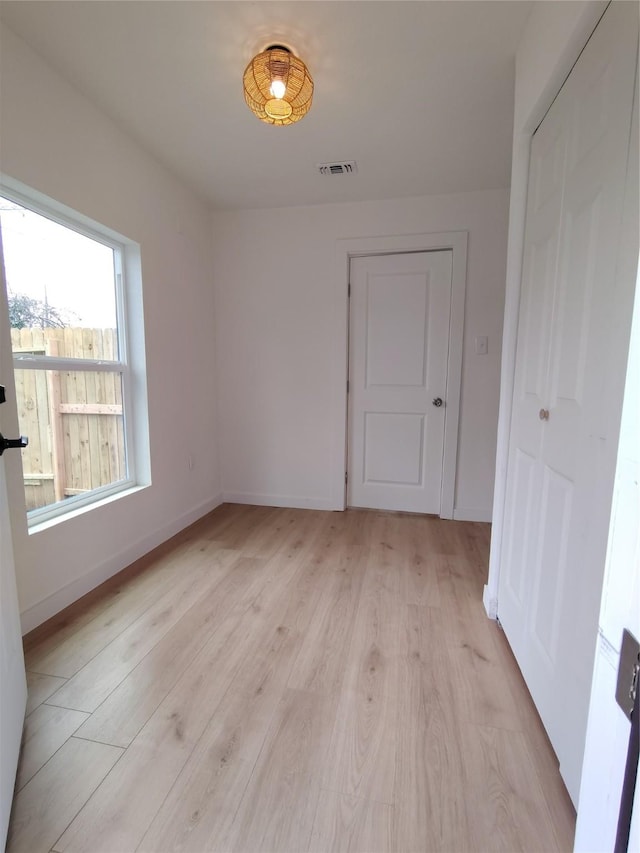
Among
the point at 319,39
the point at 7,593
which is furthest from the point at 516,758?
the point at 319,39

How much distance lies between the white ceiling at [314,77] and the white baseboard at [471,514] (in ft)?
7.68

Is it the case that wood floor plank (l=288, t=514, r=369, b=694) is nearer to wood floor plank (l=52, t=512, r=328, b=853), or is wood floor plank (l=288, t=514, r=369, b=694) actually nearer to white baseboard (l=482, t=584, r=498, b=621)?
wood floor plank (l=52, t=512, r=328, b=853)

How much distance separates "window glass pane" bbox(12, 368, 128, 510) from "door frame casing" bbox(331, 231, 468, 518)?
5.17ft

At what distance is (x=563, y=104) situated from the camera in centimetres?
120

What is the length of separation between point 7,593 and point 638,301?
152 cm

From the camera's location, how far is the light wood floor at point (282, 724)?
3.05ft

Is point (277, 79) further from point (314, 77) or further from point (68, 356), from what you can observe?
point (68, 356)

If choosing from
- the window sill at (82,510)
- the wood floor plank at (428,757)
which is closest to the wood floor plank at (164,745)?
the wood floor plank at (428,757)

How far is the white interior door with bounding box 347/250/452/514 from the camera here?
285 cm

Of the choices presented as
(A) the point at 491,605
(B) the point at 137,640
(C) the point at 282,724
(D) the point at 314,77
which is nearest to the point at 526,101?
(D) the point at 314,77

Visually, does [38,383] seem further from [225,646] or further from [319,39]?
[319,39]

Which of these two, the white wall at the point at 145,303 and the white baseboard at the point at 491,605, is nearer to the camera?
the white wall at the point at 145,303

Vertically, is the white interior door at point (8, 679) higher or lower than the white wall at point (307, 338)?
lower

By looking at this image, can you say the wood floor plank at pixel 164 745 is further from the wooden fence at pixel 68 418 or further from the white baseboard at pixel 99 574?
the wooden fence at pixel 68 418
